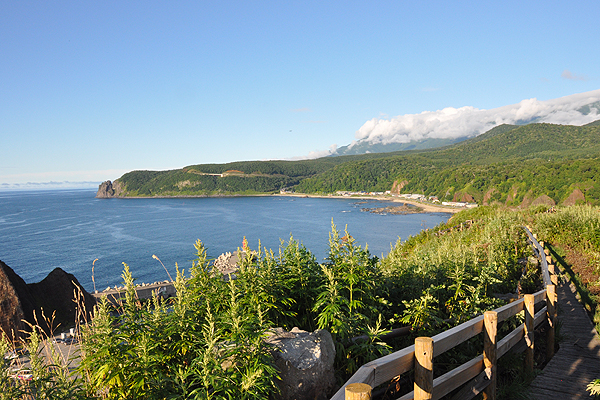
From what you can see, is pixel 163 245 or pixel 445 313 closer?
pixel 445 313

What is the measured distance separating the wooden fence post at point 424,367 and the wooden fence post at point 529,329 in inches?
120

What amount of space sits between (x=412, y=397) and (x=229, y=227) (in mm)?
86276

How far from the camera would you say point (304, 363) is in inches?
123

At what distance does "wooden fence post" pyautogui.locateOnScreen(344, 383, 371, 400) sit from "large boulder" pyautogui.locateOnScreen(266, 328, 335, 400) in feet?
3.60

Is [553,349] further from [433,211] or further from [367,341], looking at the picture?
[433,211]

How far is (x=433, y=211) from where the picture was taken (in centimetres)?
11306

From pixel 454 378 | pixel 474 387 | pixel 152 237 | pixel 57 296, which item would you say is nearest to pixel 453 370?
pixel 454 378

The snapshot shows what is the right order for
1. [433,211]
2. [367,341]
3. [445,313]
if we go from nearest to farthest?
[367,341] < [445,313] < [433,211]

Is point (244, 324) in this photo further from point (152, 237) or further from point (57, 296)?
point (152, 237)

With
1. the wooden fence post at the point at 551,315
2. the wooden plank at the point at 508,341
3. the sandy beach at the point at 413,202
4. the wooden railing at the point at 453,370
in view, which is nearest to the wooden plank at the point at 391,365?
the wooden railing at the point at 453,370

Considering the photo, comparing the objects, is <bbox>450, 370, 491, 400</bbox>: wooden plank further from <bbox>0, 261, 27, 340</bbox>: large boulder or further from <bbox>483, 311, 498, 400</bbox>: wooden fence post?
<bbox>0, 261, 27, 340</bbox>: large boulder

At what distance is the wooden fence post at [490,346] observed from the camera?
3.88m

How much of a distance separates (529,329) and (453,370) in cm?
243

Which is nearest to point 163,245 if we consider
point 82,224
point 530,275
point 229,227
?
point 229,227
